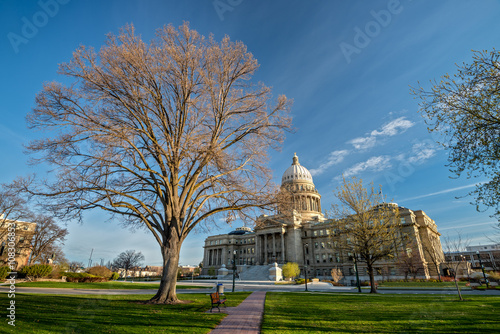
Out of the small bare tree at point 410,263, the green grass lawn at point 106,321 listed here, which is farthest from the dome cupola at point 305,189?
the green grass lawn at point 106,321

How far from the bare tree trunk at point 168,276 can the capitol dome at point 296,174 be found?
259 feet

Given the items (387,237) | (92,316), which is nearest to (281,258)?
(387,237)

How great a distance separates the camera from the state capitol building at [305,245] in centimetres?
5794

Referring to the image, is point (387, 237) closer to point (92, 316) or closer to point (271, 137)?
point (271, 137)

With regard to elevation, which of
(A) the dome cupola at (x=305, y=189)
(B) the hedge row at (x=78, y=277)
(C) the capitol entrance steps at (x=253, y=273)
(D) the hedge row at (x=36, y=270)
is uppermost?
(A) the dome cupola at (x=305, y=189)

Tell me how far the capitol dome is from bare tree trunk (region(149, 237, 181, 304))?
259 feet

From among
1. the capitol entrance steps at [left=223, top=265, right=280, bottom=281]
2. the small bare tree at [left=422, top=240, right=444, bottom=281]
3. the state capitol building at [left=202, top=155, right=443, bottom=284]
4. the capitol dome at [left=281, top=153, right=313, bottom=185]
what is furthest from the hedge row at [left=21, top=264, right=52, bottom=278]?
the capitol dome at [left=281, top=153, right=313, bottom=185]

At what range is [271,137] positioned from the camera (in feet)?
48.9

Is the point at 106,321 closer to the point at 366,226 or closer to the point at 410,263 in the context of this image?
the point at 366,226

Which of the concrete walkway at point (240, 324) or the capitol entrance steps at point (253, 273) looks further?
the capitol entrance steps at point (253, 273)

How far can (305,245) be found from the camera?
76688 millimetres

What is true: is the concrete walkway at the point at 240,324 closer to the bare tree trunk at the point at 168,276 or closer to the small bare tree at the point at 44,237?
the bare tree trunk at the point at 168,276

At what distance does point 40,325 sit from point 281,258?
237 feet

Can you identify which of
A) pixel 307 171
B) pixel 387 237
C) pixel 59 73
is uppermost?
pixel 307 171
